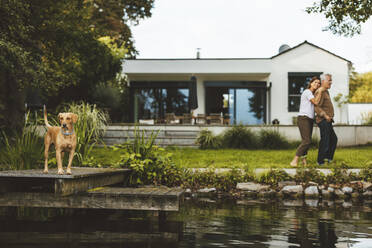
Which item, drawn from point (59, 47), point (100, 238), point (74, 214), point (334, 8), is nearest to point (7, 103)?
point (59, 47)

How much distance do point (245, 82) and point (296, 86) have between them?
2.61 m

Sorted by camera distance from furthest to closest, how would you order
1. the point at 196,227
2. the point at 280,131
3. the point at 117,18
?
the point at 117,18
the point at 280,131
the point at 196,227

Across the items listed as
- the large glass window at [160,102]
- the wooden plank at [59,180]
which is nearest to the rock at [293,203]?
the wooden plank at [59,180]

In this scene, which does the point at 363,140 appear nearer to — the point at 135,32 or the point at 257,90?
the point at 257,90

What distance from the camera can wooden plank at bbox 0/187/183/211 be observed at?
316 centimetres

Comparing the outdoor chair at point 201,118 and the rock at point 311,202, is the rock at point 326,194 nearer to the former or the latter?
the rock at point 311,202

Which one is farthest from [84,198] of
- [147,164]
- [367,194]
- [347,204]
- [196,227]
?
[367,194]

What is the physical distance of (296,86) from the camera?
17.3 metres

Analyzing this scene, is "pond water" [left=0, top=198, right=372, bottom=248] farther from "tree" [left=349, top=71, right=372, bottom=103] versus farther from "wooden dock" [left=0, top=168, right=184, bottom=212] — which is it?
"tree" [left=349, top=71, right=372, bottom=103]

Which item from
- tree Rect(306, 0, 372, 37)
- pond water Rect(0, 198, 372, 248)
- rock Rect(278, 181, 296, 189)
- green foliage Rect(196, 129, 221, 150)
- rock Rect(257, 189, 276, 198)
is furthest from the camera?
green foliage Rect(196, 129, 221, 150)

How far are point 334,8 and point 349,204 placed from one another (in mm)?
5155

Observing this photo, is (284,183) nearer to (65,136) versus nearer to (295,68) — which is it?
(65,136)

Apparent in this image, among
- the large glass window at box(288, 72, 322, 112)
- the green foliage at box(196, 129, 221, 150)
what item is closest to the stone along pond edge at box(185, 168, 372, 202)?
the green foliage at box(196, 129, 221, 150)

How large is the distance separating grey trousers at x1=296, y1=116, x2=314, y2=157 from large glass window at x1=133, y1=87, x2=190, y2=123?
1165 cm
